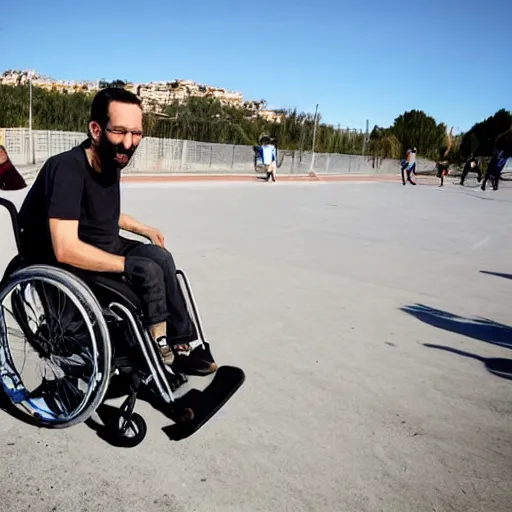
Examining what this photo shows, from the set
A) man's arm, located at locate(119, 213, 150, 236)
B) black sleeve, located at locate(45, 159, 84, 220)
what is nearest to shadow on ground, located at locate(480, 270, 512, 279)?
man's arm, located at locate(119, 213, 150, 236)

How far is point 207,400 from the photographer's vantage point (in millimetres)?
2531

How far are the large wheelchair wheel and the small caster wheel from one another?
155 millimetres

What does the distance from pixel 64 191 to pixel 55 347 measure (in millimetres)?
681

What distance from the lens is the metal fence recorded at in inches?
733

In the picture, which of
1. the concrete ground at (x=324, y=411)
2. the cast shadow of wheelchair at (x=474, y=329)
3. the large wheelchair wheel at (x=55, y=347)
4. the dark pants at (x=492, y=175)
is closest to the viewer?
the concrete ground at (x=324, y=411)

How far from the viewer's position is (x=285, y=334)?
11.6ft

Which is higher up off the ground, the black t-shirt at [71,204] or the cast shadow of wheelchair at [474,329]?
the black t-shirt at [71,204]

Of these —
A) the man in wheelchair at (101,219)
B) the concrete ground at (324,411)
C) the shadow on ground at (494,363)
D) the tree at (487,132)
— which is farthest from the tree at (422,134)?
the man in wheelchair at (101,219)

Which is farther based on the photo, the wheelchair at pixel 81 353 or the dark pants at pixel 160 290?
the dark pants at pixel 160 290

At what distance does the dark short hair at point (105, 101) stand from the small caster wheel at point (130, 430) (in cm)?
124

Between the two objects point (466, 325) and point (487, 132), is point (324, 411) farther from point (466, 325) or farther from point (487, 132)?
point (487, 132)

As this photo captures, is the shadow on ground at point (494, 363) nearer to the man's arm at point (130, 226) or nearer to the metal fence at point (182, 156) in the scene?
the man's arm at point (130, 226)

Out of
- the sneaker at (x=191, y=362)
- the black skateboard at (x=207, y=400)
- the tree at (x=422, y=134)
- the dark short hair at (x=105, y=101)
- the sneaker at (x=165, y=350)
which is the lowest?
the black skateboard at (x=207, y=400)

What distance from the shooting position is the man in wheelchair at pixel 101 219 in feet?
6.98
